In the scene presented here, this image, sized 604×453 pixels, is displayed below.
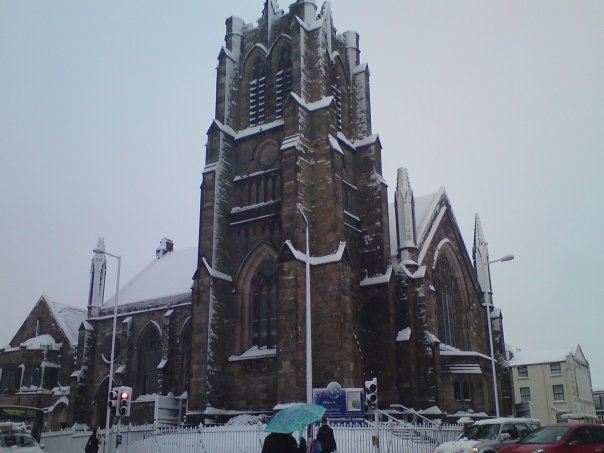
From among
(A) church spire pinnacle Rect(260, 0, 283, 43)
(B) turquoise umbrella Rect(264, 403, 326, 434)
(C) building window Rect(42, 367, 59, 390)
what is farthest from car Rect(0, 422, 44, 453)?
(C) building window Rect(42, 367, 59, 390)

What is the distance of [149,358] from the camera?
43.5 metres

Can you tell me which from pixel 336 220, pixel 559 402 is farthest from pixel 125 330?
pixel 559 402

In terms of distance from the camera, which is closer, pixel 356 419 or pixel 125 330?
pixel 356 419

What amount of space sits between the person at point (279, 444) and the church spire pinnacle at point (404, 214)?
2393 centimetres

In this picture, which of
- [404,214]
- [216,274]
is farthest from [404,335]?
[216,274]

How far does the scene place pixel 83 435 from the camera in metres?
32.5

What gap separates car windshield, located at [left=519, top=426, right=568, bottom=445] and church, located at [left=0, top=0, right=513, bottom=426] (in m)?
12.7

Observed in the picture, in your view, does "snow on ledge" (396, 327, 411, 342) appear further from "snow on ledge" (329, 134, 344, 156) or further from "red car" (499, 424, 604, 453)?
"red car" (499, 424, 604, 453)

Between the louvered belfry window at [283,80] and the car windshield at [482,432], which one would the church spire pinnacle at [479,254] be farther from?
the car windshield at [482,432]

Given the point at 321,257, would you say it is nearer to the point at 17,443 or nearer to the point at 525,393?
the point at 17,443

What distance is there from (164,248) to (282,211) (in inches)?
1071

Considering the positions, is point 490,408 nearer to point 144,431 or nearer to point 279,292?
point 279,292

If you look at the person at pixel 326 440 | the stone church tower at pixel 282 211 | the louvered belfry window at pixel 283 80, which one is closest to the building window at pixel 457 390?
the stone church tower at pixel 282 211

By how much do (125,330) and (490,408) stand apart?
24.6 meters
